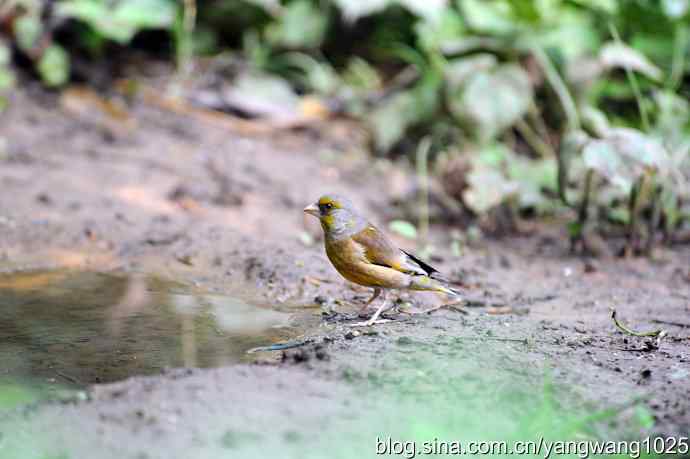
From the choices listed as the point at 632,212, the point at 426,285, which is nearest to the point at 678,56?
the point at 632,212

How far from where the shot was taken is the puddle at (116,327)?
3.77 metres

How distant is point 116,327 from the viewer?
14.1 feet

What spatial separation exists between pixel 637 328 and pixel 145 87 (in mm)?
6091

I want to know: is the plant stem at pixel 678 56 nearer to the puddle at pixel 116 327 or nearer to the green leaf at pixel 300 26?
the green leaf at pixel 300 26

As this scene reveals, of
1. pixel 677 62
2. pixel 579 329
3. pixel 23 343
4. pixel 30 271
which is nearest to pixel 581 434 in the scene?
pixel 579 329

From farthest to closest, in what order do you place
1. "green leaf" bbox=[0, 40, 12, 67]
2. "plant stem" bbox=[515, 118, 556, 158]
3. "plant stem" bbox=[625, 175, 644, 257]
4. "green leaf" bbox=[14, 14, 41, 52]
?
1. "green leaf" bbox=[14, 14, 41, 52]
2. "plant stem" bbox=[515, 118, 556, 158]
3. "green leaf" bbox=[0, 40, 12, 67]
4. "plant stem" bbox=[625, 175, 644, 257]

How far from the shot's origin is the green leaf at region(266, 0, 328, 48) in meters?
9.12

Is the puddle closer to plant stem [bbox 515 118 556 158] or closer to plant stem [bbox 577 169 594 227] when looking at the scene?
plant stem [bbox 577 169 594 227]

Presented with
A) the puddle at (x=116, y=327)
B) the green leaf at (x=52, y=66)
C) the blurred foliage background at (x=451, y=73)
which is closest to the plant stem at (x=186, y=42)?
the blurred foliage background at (x=451, y=73)

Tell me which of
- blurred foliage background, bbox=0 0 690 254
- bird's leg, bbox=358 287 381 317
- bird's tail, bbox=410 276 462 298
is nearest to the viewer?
bird's tail, bbox=410 276 462 298

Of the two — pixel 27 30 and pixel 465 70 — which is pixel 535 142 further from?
pixel 27 30

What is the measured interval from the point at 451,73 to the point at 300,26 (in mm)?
2314

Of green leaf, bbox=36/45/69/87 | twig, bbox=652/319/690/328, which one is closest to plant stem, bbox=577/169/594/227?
twig, bbox=652/319/690/328

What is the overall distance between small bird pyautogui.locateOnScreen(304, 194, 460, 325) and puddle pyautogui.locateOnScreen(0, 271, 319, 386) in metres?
0.42
